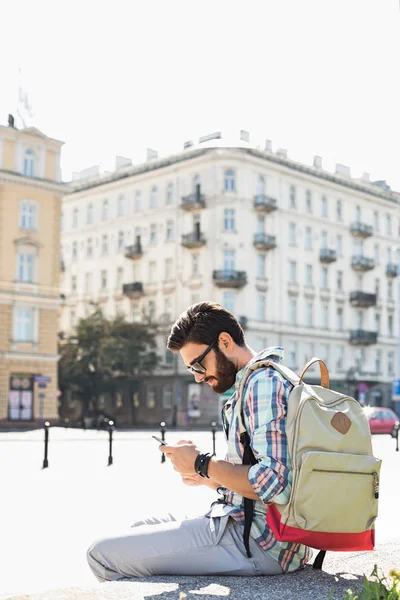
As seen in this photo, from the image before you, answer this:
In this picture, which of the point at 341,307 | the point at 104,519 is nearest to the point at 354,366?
the point at 341,307

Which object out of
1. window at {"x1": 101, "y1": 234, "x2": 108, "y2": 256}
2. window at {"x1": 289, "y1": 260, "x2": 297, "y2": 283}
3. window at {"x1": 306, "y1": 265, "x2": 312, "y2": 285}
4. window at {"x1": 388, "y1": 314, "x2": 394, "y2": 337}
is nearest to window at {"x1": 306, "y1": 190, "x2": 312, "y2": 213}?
window at {"x1": 306, "y1": 265, "x2": 312, "y2": 285}

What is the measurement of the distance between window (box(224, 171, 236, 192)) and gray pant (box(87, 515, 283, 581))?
56.3 m

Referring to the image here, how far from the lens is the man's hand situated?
12.5 ft

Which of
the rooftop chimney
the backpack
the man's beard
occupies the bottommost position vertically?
the backpack

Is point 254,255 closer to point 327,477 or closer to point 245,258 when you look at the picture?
point 245,258

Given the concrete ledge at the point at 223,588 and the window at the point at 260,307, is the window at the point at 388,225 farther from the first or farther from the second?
the concrete ledge at the point at 223,588

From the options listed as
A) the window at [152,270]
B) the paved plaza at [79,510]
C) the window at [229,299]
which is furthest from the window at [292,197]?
the paved plaza at [79,510]

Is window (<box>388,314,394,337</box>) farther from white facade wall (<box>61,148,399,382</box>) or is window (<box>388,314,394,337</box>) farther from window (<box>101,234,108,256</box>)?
window (<box>101,234,108,256</box>)

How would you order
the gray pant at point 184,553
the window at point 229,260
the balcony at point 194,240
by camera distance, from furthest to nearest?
the balcony at point 194,240
the window at point 229,260
the gray pant at point 184,553

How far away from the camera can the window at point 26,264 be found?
4894cm

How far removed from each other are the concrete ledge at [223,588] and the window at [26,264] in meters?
46.0

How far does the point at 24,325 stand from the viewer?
48.7 meters

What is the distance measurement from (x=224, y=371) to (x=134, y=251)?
59.3m

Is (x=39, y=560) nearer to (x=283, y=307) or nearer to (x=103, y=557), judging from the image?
(x=103, y=557)
